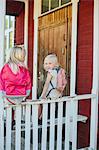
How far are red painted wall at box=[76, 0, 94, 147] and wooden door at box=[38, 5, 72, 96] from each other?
28cm

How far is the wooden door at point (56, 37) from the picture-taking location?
4.52 metres

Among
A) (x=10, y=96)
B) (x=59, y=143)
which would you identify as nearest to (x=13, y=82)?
(x=10, y=96)

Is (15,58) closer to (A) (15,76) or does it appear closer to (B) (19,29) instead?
(A) (15,76)

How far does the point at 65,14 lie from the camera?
181 inches

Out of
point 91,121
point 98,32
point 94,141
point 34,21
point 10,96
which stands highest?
point 34,21

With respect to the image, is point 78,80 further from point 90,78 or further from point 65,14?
point 65,14

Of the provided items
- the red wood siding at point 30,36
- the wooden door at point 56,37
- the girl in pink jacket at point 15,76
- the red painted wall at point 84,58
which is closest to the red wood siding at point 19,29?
the red wood siding at point 30,36

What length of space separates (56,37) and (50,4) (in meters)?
0.61

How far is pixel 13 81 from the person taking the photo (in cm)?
325

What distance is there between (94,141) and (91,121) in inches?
9.8

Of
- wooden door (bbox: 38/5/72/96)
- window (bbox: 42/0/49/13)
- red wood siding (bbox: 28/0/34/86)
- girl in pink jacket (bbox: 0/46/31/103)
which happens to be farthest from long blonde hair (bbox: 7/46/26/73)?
red wood siding (bbox: 28/0/34/86)

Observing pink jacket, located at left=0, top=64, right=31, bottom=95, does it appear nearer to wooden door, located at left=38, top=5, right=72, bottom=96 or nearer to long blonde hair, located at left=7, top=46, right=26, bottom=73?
long blonde hair, located at left=7, top=46, right=26, bottom=73

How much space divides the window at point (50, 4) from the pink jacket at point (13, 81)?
1694 mm

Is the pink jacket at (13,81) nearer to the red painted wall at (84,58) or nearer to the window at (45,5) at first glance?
the red painted wall at (84,58)
